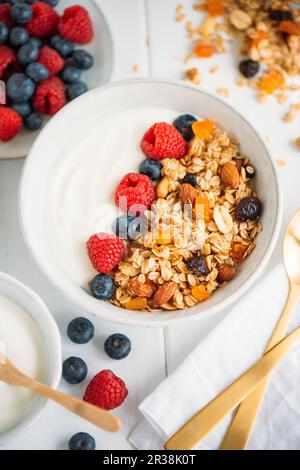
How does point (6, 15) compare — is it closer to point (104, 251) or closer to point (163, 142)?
point (163, 142)

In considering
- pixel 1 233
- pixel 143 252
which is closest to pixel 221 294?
pixel 143 252

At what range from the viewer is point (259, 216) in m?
1.11

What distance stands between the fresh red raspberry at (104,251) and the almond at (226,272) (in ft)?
0.52

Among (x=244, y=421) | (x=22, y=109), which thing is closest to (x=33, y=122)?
(x=22, y=109)

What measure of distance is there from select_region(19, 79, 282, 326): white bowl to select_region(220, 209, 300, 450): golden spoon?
9 cm

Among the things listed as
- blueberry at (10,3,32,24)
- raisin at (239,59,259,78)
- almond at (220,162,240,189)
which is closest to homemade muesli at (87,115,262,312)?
almond at (220,162,240,189)

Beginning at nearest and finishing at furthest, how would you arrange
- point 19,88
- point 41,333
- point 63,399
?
1. point 63,399
2. point 41,333
3. point 19,88

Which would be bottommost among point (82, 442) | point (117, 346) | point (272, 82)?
point (82, 442)

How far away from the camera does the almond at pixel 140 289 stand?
1079mm

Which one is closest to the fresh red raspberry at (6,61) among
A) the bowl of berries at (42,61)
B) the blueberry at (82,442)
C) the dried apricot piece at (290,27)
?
the bowl of berries at (42,61)

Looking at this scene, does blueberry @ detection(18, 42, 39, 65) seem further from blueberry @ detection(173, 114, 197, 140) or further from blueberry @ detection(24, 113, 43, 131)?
blueberry @ detection(173, 114, 197, 140)

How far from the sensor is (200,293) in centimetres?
108

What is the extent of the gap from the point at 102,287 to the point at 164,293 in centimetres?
10

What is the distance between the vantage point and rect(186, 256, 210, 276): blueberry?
1.07 meters
